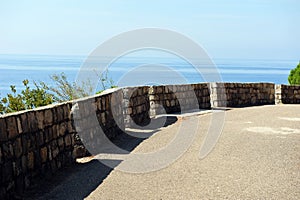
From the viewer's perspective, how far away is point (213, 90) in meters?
17.2

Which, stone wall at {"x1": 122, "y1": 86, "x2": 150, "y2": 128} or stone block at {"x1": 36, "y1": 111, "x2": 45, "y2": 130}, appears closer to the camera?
stone block at {"x1": 36, "y1": 111, "x2": 45, "y2": 130}

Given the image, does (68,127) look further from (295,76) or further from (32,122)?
(295,76)

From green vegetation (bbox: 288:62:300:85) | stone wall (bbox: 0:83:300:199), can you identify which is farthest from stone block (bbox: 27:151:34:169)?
green vegetation (bbox: 288:62:300:85)

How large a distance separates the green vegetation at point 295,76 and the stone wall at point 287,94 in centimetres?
387

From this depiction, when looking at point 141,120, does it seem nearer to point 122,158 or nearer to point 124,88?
point 124,88

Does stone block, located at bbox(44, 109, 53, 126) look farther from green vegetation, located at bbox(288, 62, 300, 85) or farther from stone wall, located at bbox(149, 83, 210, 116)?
green vegetation, located at bbox(288, 62, 300, 85)

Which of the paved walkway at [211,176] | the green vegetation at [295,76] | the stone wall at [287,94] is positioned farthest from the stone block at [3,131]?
the green vegetation at [295,76]

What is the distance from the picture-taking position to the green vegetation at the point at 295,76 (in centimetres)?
2472

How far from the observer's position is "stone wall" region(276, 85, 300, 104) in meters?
20.1

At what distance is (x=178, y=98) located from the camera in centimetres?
1527

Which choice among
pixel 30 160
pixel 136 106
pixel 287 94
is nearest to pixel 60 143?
pixel 30 160

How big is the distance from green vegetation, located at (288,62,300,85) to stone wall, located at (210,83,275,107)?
16.7ft

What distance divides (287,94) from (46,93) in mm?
10864

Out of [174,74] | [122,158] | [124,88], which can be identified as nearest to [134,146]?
[122,158]
